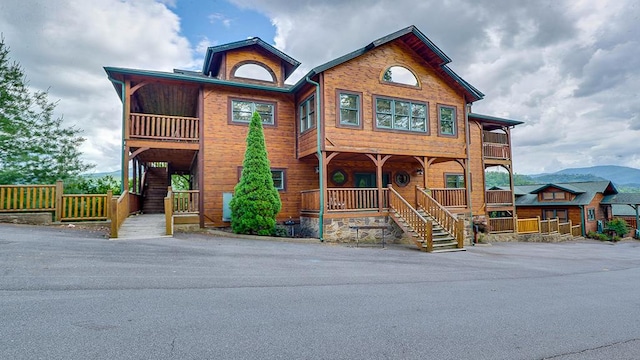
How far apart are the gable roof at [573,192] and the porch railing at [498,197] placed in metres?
10.7

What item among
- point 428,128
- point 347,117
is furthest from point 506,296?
point 428,128

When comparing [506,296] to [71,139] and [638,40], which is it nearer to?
[71,139]

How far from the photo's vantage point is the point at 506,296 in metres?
6.09

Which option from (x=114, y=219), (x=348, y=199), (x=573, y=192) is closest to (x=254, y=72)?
(x=348, y=199)

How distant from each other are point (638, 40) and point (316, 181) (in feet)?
77.6

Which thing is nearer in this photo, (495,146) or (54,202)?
(54,202)

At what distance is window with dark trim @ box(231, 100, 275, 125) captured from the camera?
14531mm

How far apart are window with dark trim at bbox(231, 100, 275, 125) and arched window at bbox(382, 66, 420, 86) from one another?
17.6ft

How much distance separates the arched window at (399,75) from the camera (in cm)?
1525

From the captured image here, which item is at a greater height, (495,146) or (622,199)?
(495,146)

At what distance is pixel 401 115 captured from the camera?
593 inches

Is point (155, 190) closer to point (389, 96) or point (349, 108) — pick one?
point (349, 108)

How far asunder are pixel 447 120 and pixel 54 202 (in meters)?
16.3

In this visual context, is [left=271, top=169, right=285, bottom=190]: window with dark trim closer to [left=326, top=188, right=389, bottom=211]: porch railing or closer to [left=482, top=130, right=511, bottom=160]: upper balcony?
[left=326, top=188, right=389, bottom=211]: porch railing
